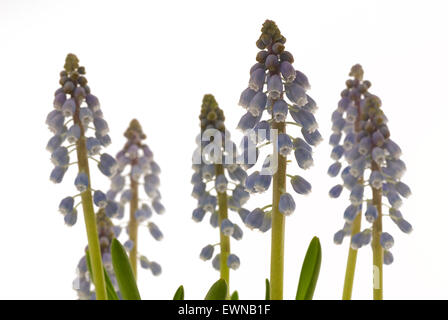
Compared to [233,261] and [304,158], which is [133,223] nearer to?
[233,261]

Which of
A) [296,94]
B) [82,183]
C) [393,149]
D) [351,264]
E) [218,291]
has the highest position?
[296,94]

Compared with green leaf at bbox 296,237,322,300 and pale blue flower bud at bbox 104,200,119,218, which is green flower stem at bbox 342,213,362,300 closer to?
green leaf at bbox 296,237,322,300

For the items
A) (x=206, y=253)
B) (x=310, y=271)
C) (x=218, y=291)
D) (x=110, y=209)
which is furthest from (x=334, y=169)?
(x=110, y=209)

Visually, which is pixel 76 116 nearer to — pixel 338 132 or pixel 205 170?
pixel 205 170

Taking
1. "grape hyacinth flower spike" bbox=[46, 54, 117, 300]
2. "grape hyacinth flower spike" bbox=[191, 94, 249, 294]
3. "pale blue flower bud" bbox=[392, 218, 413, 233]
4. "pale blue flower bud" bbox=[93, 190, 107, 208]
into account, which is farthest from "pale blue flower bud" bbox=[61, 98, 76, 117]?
"pale blue flower bud" bbox=[392, 218, 413, 233]
